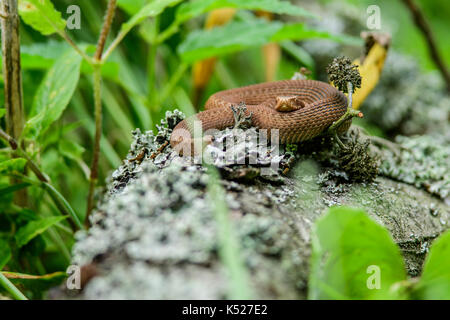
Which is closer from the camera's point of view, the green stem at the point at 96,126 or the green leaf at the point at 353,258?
the green leaf at the point at 353,258

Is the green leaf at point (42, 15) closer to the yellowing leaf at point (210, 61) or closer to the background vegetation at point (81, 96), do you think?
the background vegetation at point (81, 96)

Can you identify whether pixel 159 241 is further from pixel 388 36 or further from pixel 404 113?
pixel 404 113

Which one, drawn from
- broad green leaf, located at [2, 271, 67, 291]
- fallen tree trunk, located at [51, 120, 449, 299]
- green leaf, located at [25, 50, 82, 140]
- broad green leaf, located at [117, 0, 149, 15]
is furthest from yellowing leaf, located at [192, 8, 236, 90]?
broad green leaf, located at [2, 271, 67, 291]

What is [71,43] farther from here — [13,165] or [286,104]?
[286,104]

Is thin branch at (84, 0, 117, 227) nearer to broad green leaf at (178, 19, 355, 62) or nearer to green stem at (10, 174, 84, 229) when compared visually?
green stem at (10, 174, 84, 229)

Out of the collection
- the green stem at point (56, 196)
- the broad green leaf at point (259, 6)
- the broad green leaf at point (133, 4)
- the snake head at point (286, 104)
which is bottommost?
the green stem at point (56, 196)

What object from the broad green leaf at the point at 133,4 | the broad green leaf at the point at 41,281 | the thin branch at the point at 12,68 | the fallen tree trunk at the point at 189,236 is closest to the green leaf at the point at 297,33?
the broad green leaf at the point at 133,4

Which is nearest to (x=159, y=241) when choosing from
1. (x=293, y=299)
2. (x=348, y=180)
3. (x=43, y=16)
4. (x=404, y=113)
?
(x=293, y=299)
